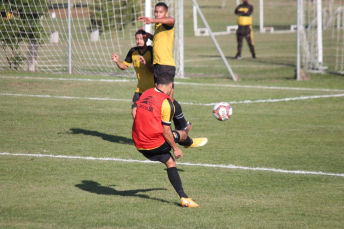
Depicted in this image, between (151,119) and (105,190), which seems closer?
(151,119)

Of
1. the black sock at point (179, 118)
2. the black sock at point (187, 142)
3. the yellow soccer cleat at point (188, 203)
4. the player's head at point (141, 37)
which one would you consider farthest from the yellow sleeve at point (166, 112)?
the player's head at point (141, 37)

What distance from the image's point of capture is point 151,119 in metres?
5.91

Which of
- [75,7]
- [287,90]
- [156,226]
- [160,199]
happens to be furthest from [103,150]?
[75,7]

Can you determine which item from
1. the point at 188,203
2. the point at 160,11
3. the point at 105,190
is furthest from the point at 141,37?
the point at 188,203

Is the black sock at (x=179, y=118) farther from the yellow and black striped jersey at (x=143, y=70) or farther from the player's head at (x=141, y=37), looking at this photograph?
the player's head at (x=141, y=37)

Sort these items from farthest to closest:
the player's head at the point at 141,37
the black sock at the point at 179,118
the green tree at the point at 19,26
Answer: the green tree at the point at 19,26 → the player's head at the point at 141,37 → the black sock at the point at 179,118

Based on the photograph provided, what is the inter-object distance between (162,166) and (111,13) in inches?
416

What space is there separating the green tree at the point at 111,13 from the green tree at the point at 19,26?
1.69 m

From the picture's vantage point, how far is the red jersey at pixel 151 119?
19.3 feet

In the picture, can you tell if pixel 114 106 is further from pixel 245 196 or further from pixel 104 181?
pixel 245 196

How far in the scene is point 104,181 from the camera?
6.97 metres

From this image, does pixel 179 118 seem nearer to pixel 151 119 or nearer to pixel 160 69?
pixel 160 69

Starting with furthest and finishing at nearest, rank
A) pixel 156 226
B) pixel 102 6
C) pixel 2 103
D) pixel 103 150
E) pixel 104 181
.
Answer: pixel 102 6, pixel 2 103, pixel 103 150, pixel 104 181, pixel 156 226

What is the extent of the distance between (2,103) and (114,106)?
2667mm
